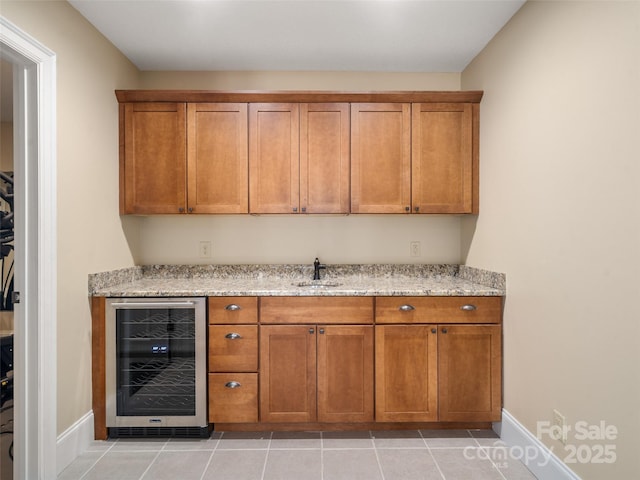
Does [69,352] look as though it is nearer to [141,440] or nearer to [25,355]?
[25,355]

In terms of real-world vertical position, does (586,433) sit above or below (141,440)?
above

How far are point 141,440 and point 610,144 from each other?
2899mm

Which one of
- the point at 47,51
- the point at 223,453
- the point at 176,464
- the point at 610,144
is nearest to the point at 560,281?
the point at 610,144

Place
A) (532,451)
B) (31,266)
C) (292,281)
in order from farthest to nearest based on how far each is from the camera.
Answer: (292,281), (532,451), (31,266)

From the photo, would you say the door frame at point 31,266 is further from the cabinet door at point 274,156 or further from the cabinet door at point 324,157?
the cabinet door at point 324,157

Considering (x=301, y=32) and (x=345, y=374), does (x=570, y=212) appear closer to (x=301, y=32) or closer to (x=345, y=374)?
(x=345, y=374)

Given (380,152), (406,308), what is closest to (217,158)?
(380,152)

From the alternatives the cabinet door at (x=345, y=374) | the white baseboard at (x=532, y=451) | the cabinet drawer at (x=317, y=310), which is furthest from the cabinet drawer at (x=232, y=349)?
the white baseboard at (x=532, y=451)

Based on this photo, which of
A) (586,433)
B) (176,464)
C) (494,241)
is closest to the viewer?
(586,433)

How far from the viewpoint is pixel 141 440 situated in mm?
2324

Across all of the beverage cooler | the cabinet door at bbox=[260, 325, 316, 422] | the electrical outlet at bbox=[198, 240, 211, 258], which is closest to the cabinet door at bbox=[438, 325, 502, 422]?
the cabinet door at bbox=[260, 325, 316, 422]

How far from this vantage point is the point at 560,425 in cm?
180

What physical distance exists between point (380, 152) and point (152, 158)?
64.2 inches

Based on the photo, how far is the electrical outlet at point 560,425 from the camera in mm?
1767
